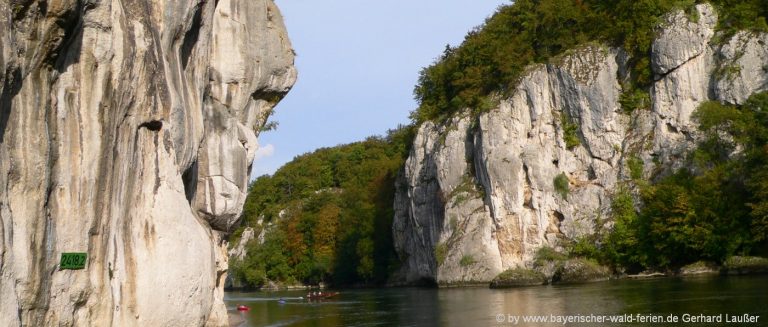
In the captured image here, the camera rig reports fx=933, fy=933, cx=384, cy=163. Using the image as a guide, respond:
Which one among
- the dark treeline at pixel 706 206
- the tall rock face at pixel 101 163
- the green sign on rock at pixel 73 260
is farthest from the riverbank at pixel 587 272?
the green sign on rock at pixel 73 260

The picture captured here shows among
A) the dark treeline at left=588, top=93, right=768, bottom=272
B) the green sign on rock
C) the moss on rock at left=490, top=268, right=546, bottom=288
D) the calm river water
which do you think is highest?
the dark treeline at left=588, top=93, right=768, bottom=272

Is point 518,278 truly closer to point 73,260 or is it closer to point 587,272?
point 587,272

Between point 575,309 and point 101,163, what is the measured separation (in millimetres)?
23751

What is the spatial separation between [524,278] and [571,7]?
2640cm

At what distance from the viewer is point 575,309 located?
36.3m

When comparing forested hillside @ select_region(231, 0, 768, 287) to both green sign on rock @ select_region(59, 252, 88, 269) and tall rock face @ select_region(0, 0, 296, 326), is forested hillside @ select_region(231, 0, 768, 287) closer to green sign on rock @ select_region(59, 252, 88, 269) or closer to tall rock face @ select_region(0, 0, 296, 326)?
tall rock face @ select_region(0, 0, 296, 326)

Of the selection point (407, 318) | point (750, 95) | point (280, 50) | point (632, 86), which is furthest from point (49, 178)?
point (632, 86)

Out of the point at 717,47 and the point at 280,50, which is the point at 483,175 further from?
the point at 280,50

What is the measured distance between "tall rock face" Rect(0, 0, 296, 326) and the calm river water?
1498 cm

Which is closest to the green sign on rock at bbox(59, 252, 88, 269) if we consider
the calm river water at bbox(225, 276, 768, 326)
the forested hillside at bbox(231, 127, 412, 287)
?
the calm river water at bbox(225, 276, 768, 326)

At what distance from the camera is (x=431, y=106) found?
91188mm

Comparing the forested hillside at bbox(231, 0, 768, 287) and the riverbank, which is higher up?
the forested hillside at bbox(231, 0, 768, 287)

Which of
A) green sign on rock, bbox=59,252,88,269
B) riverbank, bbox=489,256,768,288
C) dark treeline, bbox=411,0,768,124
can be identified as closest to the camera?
green sign on rock, bbox=59,252,88,269

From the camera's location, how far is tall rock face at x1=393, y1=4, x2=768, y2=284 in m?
71.5
